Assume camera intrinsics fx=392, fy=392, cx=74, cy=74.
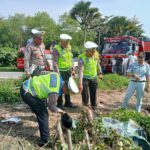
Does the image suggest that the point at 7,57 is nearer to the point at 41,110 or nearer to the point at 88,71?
the point at 88,71

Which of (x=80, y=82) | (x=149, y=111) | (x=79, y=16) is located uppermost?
(x=79, y=16)

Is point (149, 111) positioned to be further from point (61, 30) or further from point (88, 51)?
point (61, 30)

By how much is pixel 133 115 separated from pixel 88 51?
173 centimetres

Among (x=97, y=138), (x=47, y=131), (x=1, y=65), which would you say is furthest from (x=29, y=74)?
(x=1, y=65)

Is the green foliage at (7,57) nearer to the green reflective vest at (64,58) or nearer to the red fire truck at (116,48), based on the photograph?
the red fire truck at (116,48)

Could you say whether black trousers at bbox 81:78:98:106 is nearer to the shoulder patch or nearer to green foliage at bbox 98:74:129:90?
the shoulder patch

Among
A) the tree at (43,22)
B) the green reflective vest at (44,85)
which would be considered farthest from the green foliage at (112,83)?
the tree at (43,22)

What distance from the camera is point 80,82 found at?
26.0ft

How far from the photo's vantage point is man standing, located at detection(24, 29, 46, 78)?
771 centimetres

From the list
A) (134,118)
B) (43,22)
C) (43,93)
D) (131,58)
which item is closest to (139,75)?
(134,118)

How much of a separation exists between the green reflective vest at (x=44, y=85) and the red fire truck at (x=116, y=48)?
564 inches

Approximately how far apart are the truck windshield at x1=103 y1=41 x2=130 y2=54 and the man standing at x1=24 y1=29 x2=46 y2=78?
1291 cm

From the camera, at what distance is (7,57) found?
101 feet

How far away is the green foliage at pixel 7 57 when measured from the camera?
3045cm
